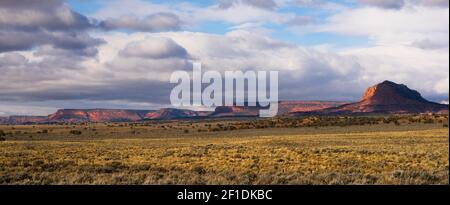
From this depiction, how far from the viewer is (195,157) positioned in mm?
28812
